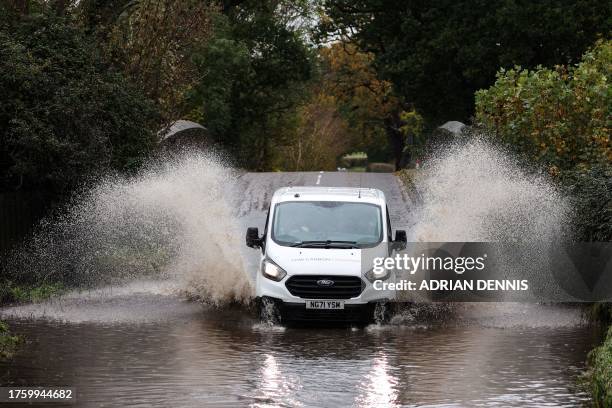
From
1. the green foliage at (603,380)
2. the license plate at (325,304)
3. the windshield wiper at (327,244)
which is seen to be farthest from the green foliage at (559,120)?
the green foliage at (603,380)

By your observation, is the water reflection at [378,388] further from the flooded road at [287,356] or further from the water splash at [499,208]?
the water splash at [499,208]

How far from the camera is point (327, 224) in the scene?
63.9ft

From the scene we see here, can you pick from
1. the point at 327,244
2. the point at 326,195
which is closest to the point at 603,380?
the point at 327,244

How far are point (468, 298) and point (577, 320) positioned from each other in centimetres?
208

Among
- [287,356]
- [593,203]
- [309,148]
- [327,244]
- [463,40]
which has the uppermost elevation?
[463,40]

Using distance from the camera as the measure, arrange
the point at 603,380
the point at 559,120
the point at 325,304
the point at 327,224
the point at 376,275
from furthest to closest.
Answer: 1. the point at 559,120
2. the point at 327,224
3. the point at 376,275
4. the point at 325,304
5. the point at 603,380

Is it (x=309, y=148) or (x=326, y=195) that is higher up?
(x=309, y=148)

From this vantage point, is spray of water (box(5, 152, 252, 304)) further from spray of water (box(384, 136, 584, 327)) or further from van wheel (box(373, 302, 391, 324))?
spray of water (box(384, 136, 584, 327))

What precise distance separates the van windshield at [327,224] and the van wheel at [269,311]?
3.46 feet

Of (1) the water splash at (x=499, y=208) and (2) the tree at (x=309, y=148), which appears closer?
(1) the water splash at (x=499, y=208)

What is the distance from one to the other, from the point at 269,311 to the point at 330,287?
1039 mm

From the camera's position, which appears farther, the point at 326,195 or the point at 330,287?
the point at 326,195

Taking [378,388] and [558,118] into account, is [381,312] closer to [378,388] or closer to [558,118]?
[378,388]

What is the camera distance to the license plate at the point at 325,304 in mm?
18141
